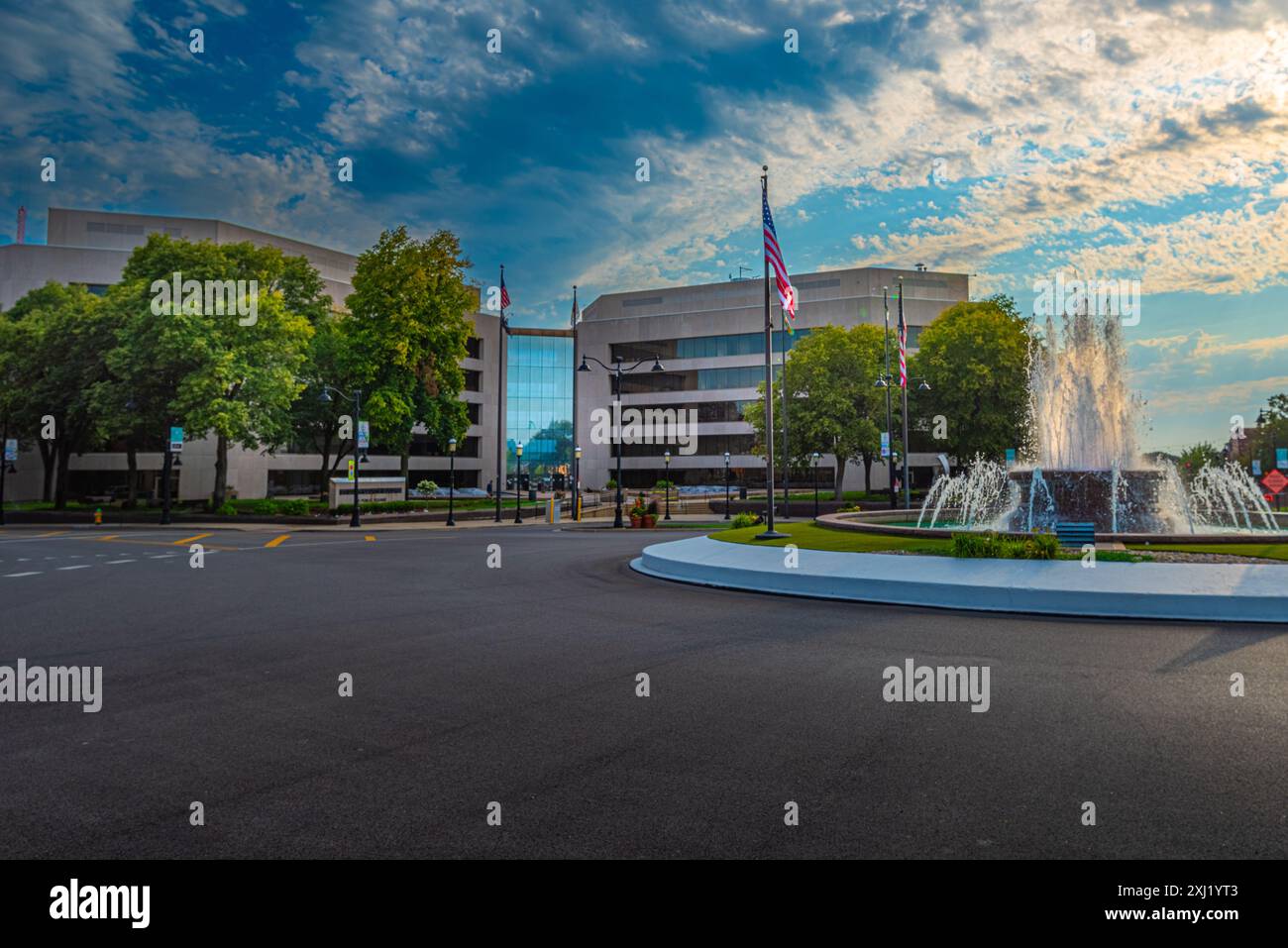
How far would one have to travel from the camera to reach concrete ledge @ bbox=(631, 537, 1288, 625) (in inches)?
448

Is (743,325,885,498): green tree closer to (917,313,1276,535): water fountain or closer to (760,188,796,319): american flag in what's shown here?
(917,313,1276,535): water fountain

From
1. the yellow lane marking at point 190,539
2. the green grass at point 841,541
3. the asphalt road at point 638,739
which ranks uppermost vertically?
the green grass at point 841,541

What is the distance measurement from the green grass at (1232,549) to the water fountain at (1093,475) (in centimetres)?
298

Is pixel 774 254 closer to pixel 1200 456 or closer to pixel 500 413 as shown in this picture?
pixel 500 413

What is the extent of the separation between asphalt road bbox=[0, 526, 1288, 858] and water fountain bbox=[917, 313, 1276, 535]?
11.2 m

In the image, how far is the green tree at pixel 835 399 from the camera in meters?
55.8

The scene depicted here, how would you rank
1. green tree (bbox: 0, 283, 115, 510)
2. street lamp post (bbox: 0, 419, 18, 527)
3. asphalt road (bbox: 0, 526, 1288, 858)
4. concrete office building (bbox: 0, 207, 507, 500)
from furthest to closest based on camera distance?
1. concrete office building (bbox: 0, 207, 507, 500)
2. green tree (bbox: 0, 283, 115, 510)
3. street lamp post (bbox: 0, 419, 18, 527)
4. asphalt road (bbox: 0, 526, 1288, 858)

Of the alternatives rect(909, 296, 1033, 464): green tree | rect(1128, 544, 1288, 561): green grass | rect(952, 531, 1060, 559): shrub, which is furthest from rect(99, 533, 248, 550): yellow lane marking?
rect(909, 296, 1033, 464): green tree

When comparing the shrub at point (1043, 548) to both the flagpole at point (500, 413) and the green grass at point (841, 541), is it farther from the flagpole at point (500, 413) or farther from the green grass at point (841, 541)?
the flagpole at point (500, 413)

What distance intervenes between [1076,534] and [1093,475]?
3954 mm

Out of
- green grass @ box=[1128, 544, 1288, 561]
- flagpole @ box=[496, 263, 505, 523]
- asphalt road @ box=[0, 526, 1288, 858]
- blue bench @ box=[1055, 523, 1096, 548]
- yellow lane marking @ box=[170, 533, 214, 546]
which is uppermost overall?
flagpole @ box=[496, 263, 505, 523]

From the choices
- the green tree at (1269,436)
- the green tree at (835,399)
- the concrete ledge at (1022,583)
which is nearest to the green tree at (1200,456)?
the green tree at (1269,436)
